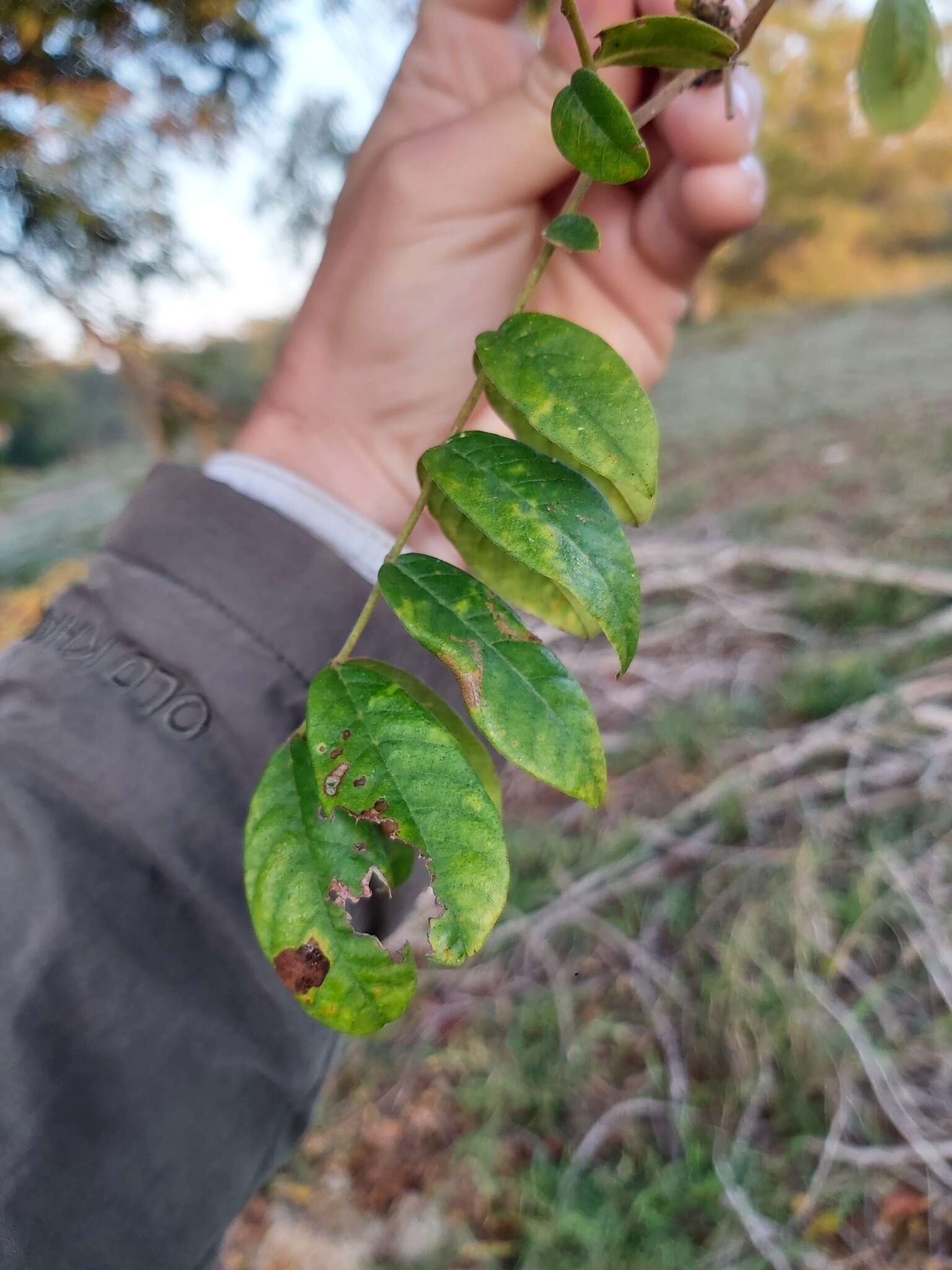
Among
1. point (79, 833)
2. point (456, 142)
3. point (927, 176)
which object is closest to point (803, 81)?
point (927, 176)

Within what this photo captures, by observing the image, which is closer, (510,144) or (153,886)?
(153,886)

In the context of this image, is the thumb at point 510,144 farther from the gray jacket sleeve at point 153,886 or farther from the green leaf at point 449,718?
the green leaf at point 449,718

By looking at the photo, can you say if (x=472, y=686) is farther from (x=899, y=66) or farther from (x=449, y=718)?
(x=899, y=66)

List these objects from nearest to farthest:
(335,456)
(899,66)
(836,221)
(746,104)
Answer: (899,66) → (746,104) → (335,456) → (836,221)

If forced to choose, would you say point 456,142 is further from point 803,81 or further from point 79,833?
point 803,81

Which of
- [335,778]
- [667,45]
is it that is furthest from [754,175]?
[335,778]

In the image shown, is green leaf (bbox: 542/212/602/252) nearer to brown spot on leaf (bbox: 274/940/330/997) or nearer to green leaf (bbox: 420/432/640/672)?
green leaf (bbox: 420/432/640/672)

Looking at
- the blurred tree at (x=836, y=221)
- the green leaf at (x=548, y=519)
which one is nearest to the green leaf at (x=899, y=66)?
the green leaf at (x=548, y=519)
